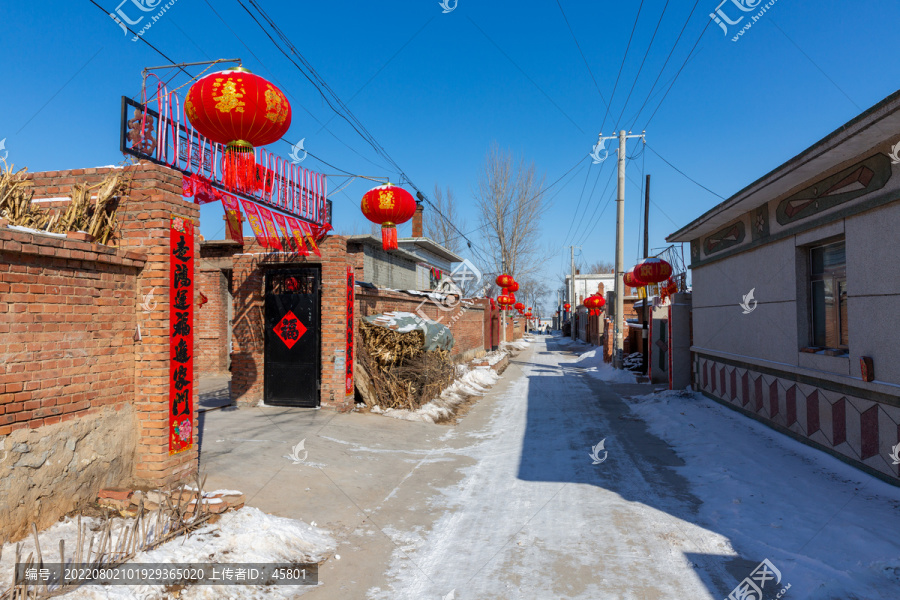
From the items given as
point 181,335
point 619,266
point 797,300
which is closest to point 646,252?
point 619,266

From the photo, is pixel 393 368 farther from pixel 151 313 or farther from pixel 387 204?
pixel 151 313

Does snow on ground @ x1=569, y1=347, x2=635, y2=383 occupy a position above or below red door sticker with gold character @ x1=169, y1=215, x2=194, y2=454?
below

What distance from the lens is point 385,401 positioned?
997cm

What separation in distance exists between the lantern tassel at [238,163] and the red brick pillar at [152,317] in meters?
0.67

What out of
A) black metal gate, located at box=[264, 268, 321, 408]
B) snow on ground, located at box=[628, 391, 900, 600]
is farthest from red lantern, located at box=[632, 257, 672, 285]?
black metal gate, located at box=[264, 268, 321, 408]

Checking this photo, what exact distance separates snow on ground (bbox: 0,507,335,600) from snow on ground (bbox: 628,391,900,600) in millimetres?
3690

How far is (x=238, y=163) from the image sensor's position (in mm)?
5473

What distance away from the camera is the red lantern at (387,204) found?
28.6 feet

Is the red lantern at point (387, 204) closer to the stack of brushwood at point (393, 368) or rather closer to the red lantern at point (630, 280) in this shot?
the stack of brushwood at point (393, 368)

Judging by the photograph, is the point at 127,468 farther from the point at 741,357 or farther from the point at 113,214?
the point at 741,357

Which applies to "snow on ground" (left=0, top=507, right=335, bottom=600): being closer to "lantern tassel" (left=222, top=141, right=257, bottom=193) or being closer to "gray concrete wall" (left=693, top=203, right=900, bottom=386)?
"lantern tassel" (left=222, top=141, right=257, bottom=193)

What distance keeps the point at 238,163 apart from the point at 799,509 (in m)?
6.72

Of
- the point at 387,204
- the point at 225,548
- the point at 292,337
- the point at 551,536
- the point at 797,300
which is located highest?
the point at 387,204

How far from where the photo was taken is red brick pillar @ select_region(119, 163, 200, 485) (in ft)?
15.8
